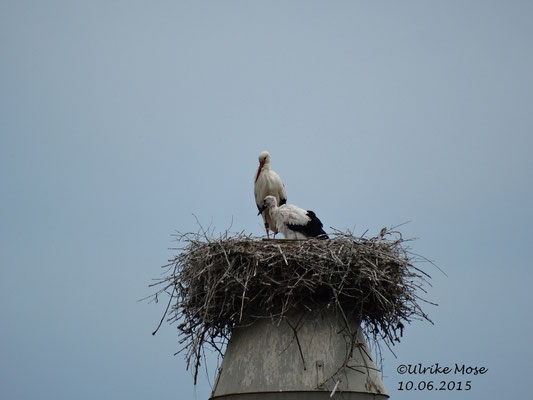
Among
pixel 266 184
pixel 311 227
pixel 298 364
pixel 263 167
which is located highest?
pixel 263 167

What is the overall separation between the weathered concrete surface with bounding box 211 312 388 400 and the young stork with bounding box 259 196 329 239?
1922 mm

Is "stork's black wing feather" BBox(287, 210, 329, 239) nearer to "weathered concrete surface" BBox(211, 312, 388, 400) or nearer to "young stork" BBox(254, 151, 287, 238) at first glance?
"young stork" BBox(254, 151, 287, 238)

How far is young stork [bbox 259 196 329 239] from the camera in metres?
8.34

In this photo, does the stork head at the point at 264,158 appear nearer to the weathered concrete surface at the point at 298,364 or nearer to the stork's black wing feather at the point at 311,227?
the stork's black wing feather at the point at 311,227

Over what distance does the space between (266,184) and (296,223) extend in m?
1.78

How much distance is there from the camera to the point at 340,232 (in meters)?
6.87

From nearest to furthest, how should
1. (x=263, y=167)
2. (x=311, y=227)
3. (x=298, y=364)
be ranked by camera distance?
(x=298, y=364)
(x=311, y=227)
(x=263, y=167)

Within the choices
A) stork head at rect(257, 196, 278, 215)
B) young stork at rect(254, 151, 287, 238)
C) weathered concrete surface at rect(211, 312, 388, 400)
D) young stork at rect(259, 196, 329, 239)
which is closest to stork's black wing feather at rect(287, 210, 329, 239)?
young stork at rect(259, 196, 329, 239)

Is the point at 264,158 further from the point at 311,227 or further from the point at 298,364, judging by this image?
the point at 298,364

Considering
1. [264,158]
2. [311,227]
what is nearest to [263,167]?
[264,158]

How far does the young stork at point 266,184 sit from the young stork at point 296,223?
1.29 m

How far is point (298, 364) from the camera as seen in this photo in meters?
6.20

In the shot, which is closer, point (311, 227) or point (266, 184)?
point (311, 227)

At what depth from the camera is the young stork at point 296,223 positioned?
834cm
